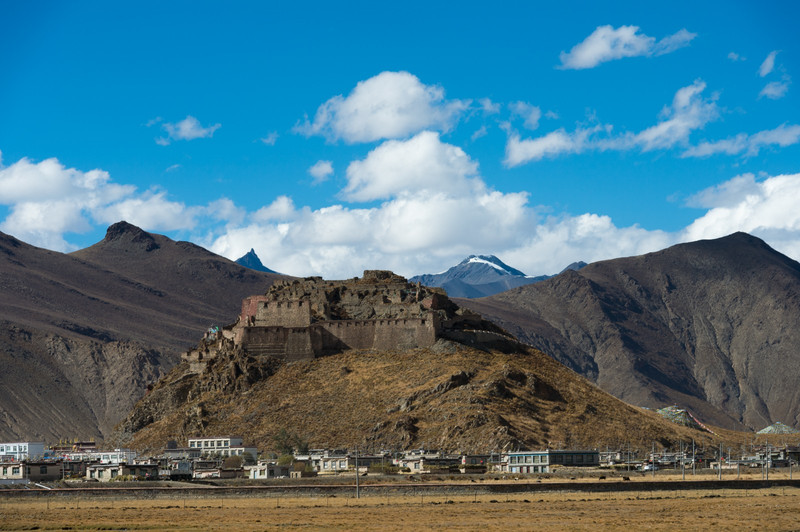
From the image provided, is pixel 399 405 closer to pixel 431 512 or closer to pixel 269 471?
pixel 269 471

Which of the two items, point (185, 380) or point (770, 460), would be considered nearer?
point (770, 460)

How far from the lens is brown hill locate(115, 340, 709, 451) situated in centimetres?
16812

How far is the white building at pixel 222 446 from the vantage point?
168m

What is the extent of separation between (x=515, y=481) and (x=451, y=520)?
3779 cm

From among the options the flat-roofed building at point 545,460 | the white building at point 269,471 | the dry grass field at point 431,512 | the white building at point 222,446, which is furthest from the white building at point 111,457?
the flat-roofed building at point 545,460

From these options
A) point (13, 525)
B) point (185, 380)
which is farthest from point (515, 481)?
point (185, 380)

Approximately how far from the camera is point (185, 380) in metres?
194

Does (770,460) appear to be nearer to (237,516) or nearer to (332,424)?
(332,424)

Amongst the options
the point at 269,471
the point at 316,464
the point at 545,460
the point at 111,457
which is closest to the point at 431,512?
the point at 269,471

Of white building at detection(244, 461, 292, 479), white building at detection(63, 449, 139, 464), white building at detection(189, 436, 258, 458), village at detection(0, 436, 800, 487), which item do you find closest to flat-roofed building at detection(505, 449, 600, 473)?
village at detection(0, 436, 800, 487)

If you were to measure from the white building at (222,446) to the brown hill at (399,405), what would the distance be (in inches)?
150

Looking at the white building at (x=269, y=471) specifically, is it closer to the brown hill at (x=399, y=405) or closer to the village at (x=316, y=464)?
the village at (x=316, y=464)

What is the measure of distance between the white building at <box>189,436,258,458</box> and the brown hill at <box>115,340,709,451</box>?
12.5 ft

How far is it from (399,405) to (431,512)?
6956 cm
